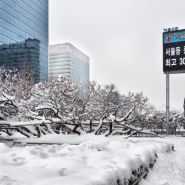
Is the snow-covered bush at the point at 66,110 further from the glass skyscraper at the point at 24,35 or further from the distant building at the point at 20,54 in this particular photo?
the distant building at the point at 20,54

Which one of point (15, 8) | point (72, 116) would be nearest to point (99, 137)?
point (72, 116)

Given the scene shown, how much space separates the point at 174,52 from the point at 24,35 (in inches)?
2889

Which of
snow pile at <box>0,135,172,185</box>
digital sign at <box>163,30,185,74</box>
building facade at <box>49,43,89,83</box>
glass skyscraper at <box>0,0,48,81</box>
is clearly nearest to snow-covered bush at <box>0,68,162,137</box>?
snow pile at <box>0,135,172,185</box>

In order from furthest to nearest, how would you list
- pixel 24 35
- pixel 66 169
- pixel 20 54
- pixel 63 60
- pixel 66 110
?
pixel 63 60
pixel 24 35
pixel 20 54
pixel 66 110
pixel 66 169

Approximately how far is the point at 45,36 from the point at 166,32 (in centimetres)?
8088

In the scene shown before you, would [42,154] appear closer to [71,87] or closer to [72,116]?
[72,116]

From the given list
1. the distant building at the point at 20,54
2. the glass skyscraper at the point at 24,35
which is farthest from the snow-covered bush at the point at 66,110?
the distant building at the point at 20,54

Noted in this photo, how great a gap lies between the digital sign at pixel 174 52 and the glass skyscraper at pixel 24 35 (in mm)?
51251

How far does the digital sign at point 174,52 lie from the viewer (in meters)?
27.2

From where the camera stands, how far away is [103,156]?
577cm

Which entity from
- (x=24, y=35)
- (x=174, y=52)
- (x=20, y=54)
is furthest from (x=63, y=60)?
(x=174, y=52)

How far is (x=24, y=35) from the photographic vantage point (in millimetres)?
89938

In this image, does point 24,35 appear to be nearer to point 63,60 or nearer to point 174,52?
point 63,60

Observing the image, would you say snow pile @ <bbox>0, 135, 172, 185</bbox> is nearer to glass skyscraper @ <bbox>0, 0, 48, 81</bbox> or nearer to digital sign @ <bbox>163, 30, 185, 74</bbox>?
digital sign @ <bbox>163, 30, 185, 74</bbox>
